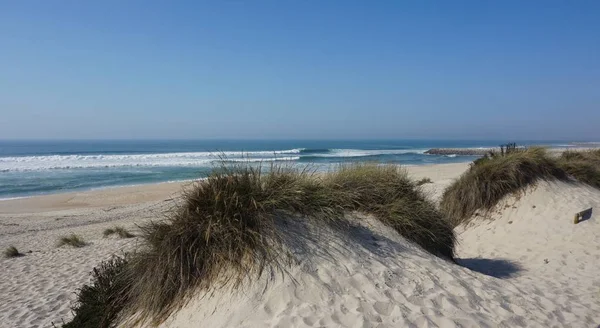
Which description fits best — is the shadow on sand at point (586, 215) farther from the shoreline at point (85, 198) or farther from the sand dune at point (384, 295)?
the shoreline at point (85, 198)

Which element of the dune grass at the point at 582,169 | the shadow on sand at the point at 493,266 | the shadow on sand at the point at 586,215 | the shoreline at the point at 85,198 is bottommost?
the shoreline at the point at 85,198

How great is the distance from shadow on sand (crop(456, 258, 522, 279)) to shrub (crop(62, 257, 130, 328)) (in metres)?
5.64

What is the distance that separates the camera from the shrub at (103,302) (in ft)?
16.8

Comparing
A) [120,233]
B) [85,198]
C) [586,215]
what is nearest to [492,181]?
[586,215]

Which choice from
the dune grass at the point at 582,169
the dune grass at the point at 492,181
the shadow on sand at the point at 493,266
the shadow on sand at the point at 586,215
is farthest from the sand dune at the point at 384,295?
the dune grass at the point at 582,169

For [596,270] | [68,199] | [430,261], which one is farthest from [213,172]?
[68,199]

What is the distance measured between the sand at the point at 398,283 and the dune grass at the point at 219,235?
241mm

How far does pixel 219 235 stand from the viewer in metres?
4.80

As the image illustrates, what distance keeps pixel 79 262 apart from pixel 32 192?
22.5 metres

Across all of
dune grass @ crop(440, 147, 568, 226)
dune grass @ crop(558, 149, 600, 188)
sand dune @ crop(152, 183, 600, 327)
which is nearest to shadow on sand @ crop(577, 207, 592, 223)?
dune grass @ crop(440, 147, 568, 226)

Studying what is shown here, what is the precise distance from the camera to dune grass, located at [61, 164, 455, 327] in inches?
185

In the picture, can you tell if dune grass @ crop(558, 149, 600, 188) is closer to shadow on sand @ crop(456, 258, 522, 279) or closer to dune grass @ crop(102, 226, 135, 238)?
shadow on sand @ crop(456, 258, 522, 279)

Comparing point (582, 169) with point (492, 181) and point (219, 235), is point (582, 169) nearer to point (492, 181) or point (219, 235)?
point (492, 181)

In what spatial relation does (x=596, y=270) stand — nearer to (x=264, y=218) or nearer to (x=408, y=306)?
(x=408, y=306)
